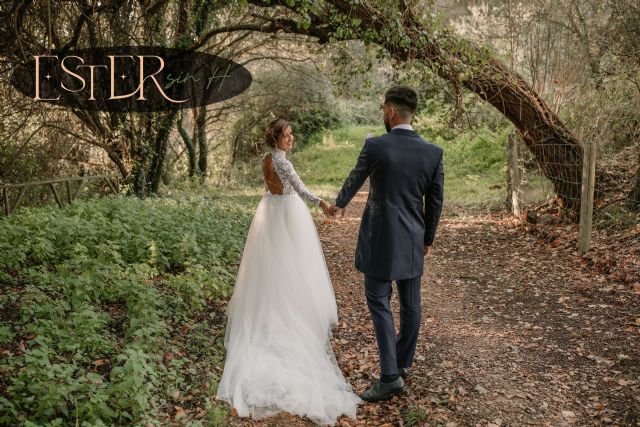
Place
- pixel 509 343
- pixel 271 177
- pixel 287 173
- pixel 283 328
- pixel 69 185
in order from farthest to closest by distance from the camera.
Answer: pixel 69 185, pixel 271 177, pixel 287 173, pixel 509 343, pixel 283 328

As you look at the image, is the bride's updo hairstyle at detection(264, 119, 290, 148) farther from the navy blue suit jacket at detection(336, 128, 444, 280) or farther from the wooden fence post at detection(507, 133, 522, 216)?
the wooden fence post at detection(507, 133, 522, 216)

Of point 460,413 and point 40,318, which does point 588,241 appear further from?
point 40,318

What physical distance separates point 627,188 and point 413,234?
21.2ft

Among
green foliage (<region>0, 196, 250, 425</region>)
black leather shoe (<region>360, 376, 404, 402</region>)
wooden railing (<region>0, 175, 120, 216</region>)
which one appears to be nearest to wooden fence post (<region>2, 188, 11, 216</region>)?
wooden railing (<region>0, 175, 120, 216</region>)

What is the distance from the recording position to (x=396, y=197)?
389 centimetres

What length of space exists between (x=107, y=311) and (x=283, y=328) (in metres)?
1.81

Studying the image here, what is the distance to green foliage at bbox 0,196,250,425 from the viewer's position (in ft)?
11.4

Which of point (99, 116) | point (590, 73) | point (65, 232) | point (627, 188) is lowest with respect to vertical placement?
point (65, 232)

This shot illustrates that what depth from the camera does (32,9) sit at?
30.1 feet

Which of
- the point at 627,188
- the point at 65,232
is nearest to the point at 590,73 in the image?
the point at 627,188

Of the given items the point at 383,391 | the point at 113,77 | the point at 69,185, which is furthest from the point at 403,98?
the point at 113,77

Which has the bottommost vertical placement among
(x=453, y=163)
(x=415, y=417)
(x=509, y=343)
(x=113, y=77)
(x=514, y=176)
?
(x=415, y=417)

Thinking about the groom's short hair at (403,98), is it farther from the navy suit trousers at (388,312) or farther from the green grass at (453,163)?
the green grass at (453,163)

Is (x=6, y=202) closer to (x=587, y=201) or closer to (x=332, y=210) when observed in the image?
(x=332, y=210)
